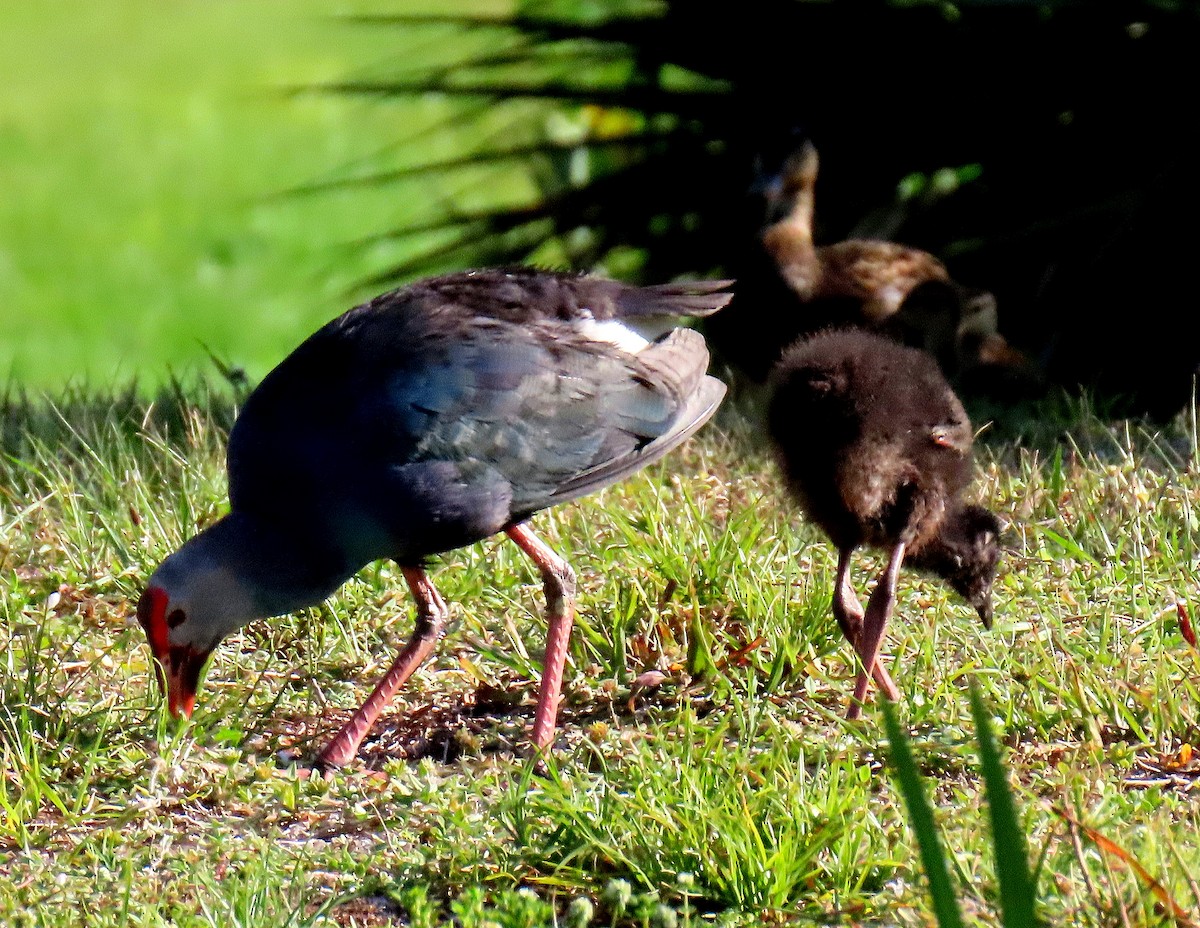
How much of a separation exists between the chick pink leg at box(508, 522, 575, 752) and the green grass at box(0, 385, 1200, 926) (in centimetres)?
11

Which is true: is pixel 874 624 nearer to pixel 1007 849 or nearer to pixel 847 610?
pixel 847 610

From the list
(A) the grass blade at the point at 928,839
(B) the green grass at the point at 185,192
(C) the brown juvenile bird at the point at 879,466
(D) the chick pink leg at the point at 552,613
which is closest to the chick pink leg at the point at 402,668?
(D) the chick pink leg at the point at 552,613

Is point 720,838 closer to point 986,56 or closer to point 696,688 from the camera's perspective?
point 696,688

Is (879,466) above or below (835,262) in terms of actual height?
above

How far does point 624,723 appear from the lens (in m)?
3.55

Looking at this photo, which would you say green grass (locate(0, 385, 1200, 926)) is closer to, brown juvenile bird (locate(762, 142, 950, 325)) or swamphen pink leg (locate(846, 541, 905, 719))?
swamphen pink leg (locate(846, 541, 905, 719))

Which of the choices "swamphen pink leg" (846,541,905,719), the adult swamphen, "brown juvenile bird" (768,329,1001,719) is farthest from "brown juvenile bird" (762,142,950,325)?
"swamphen pink leg" (846,541,905,719)

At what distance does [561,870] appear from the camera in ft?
9.29

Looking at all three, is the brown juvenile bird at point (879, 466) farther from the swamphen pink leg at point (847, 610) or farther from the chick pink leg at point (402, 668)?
the chick pink leg at point (402, 668)

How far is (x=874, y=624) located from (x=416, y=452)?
1.00 metres

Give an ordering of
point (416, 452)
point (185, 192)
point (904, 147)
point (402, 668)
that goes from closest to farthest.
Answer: point (416, 452), point (402, 668), point (904, 147), point (185, 192)

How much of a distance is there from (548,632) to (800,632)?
539 millimetres

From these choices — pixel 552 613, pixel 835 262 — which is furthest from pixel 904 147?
pixel 552 613

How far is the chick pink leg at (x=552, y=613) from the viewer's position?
11.4ft
